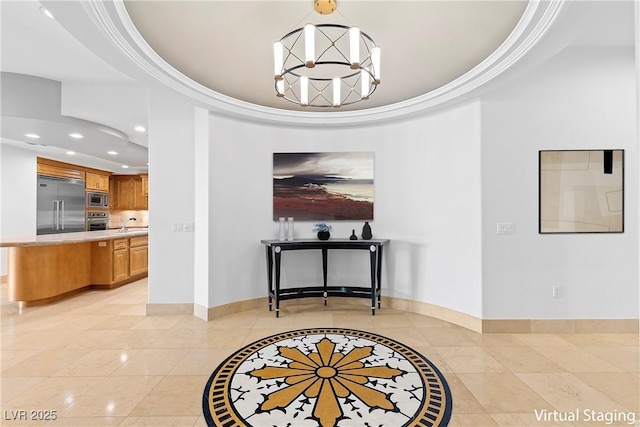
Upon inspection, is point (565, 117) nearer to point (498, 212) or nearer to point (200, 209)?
point (498, 212)

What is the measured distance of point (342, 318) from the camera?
3.86m

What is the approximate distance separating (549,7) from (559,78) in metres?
1.67

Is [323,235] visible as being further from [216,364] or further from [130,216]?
[130,216]

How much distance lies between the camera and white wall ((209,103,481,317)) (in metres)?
3.54

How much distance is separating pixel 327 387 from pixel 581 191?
10.6 ft

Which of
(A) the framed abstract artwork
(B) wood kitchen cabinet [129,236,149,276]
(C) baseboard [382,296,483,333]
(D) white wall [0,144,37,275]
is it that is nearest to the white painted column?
(C) baseboard [382,296,483,333]

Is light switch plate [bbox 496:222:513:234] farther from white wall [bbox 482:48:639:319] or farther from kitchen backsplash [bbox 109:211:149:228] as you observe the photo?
kitchen backsplash [bbox 109:211:149:228]

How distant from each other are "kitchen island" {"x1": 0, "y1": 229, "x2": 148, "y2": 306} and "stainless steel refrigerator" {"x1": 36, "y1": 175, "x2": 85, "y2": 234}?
1.89 meters

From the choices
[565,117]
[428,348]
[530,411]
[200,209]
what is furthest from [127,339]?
[565,117]

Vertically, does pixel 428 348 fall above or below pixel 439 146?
below

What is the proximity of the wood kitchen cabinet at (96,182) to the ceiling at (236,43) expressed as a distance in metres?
3.56

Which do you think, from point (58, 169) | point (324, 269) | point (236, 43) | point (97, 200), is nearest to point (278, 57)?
point (236, 43)

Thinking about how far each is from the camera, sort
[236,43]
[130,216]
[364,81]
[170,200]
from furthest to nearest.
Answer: [130,216], [170,200], [236,43], [364,81]

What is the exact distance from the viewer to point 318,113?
13.7 ft
